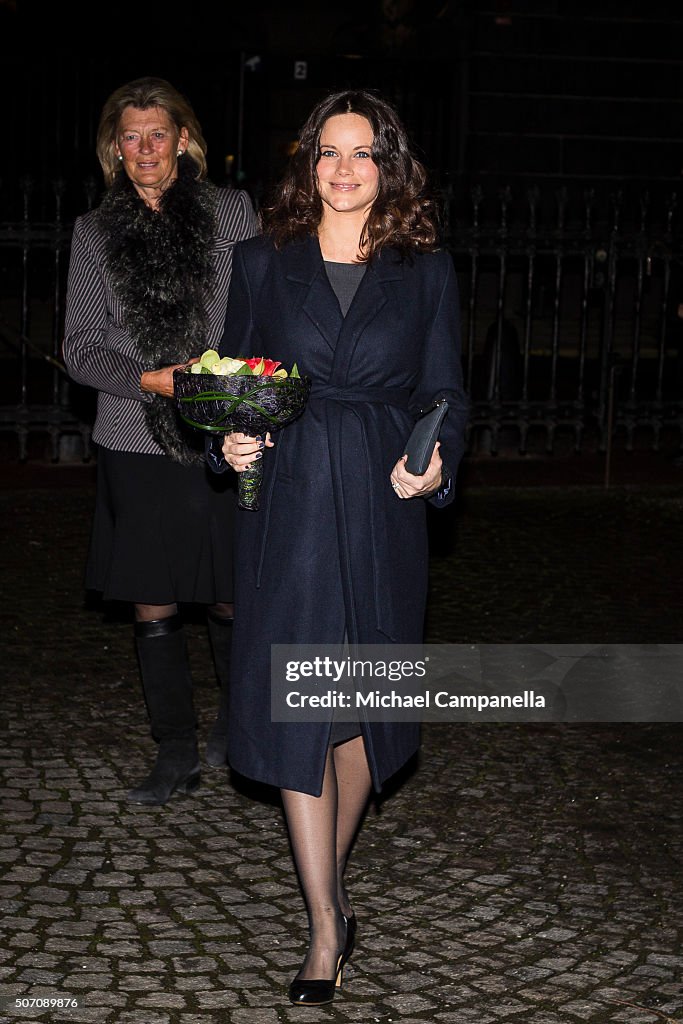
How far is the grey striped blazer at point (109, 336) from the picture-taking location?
4.76m

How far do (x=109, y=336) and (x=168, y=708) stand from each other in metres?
1.17

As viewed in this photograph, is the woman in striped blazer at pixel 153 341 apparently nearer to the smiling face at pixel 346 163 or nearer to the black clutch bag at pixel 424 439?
the smiling face at pixel 346 163

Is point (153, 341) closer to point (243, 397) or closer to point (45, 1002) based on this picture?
point (243, 397)

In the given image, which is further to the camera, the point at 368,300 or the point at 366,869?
the point at 366,869

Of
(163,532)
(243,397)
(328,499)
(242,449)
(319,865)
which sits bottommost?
(319,865)

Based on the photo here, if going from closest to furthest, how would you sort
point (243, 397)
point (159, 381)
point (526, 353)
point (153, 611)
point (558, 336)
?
point (243, 397), point (159, 381), point (153, 611), point (526, 353), point (558, 336)

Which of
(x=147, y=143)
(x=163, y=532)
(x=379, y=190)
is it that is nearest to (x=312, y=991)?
(x=163, y=532)

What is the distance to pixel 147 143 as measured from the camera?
477 centimetres

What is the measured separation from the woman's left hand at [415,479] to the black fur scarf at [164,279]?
1153 mm

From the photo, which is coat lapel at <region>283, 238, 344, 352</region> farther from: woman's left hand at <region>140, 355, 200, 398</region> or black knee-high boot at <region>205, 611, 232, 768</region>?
black knee-high boot at <region>205, 611, 232, 768</region>

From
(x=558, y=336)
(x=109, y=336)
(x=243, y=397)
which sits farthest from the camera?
(x=558, y=336)

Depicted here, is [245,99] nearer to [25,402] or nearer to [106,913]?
[25,402]

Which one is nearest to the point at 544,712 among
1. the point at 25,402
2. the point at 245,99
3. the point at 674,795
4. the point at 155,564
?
the point at 674,795

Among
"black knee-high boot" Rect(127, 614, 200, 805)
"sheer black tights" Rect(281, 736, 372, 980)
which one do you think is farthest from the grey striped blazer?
"sheer black tights" Rect(281, 736, 372, 980)
